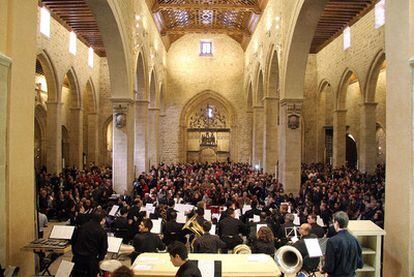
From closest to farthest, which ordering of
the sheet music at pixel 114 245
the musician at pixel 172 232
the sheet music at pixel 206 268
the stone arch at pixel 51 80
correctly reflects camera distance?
the sheet music at pixel 206 268 < the sheet music at pixel 114 245 < the musician at pixel 172 232 < the stone arch at pixel 51 80

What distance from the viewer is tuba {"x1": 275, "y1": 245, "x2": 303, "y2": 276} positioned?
17.3ft

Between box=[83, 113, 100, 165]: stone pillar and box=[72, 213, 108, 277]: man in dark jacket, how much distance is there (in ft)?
74.3

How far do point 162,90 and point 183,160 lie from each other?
19.4 feet

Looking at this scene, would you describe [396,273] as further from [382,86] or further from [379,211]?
[382,86]

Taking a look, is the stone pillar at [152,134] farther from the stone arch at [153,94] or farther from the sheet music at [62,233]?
the sheet music at [62,233]

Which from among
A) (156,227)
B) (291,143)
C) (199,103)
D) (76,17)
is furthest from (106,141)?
(156,227)

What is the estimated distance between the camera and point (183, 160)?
3341 centimetres

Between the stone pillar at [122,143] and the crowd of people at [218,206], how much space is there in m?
0.51

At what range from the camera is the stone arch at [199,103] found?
110ft

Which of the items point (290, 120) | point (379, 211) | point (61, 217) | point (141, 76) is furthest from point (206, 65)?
point (379, 211)

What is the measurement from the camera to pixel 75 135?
24.4m

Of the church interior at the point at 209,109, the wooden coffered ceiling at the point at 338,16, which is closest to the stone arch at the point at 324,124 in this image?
the church interior at the point at 209,109

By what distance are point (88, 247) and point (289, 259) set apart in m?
3.21

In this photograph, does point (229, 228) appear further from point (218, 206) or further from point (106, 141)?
point (106, 141)
